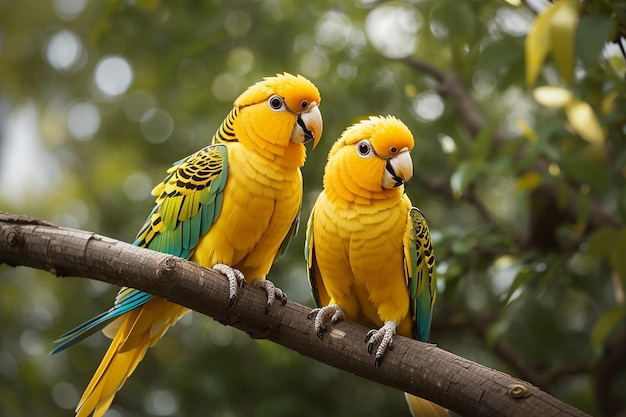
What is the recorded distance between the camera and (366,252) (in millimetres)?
2543

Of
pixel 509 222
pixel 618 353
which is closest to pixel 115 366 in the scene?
pixel 618 353

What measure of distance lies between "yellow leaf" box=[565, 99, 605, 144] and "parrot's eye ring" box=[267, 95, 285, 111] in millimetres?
1723

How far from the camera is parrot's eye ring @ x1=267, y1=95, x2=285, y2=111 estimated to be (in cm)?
264

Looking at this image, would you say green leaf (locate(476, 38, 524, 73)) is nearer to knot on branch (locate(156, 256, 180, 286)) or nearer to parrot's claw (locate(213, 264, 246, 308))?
parrot's claw (locate(213, 264, 246, 308))

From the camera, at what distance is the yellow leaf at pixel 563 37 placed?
4.24 ft

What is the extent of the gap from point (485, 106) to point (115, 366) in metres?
3.68

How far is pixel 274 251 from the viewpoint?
2783mm

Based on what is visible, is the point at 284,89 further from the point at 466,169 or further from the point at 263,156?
the point at 466,169

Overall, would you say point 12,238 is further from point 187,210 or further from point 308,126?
point 308,126

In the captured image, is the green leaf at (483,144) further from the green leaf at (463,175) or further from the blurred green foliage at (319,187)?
the green leaf at (463,175)

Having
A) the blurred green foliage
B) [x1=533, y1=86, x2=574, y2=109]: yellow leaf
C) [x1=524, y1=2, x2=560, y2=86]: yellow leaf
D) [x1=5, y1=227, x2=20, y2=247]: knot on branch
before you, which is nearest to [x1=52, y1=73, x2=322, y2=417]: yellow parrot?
[x1=5, y1=227, x2=20, y2=247]: knot on branch

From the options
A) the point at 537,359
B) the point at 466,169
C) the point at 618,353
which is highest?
the point at 466,169

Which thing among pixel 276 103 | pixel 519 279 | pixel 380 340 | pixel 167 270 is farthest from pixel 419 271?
pixel 167 270

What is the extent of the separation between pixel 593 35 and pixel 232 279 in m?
1.46
